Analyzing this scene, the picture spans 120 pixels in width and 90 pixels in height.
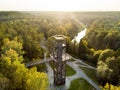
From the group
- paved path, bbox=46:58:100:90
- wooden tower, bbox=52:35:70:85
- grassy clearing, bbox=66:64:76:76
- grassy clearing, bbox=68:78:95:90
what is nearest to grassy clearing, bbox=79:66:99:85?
paved path, bbox=46:58:100:90

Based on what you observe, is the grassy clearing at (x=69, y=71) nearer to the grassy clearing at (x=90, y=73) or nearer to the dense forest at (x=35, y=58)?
the grassy clearing at (x=90, y=73)

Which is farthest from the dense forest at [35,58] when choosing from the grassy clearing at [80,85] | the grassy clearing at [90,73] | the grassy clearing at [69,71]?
the grassy clearing at [69,71]

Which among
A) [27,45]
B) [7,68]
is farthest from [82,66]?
[7,68]

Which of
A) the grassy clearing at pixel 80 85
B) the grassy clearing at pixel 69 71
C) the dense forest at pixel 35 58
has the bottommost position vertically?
the grassy clearing at pixel 80 85

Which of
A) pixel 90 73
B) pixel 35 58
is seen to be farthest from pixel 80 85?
pixel 35 58

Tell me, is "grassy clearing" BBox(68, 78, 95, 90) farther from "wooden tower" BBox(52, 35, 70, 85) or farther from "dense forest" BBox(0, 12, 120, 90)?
"dense forest" BBox(0, 12, 120, 90)

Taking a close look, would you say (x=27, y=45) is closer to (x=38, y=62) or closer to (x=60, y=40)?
(x=38, y=62)

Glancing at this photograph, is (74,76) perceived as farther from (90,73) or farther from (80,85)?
(90,73)

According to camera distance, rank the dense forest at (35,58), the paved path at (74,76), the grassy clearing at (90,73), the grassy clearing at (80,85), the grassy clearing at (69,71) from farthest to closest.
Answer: the grassy clearing at (69,71)
the grassy clearing at (90,73)
the paved path at (74,76)
the grassy clearing at (80,85)
the dense forest at (35,58)
